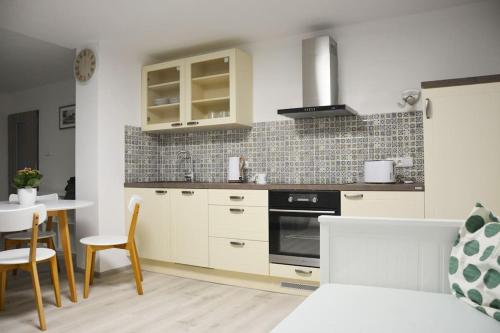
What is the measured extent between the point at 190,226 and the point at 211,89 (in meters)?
1.59

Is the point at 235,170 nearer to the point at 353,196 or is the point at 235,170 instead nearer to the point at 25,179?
the point at 353,196

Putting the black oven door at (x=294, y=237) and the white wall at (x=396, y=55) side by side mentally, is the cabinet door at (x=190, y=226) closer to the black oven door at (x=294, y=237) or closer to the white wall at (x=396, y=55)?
the black oven door at (x=294, y=237)

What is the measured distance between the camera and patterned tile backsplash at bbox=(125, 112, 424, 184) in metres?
3.39

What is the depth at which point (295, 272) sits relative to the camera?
3.20 m

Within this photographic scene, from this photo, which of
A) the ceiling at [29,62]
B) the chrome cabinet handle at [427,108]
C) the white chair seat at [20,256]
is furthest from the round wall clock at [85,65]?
the chrome cabinet handle at [427,108]

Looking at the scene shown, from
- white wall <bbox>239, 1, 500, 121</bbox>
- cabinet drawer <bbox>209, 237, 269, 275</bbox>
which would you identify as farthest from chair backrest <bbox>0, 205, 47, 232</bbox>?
white wall <bbox>239, 1, 500, 121</bbox>

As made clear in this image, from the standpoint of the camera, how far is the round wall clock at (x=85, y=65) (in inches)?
156

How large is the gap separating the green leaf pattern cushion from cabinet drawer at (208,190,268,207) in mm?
1947

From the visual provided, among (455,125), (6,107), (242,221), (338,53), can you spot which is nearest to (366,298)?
(455,125)

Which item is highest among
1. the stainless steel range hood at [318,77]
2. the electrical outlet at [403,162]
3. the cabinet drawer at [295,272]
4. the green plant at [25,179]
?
the stainless steel range hood at [318,77]

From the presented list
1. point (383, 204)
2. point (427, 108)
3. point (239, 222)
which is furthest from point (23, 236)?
point (427, 108)

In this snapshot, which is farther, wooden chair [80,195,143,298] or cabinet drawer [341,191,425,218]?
wooden chair [80,195,143,298]

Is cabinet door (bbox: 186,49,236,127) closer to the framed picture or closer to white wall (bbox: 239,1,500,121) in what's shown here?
white wall (bbox: 239,1,500,121)

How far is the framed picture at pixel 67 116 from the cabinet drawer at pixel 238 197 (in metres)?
3.43
